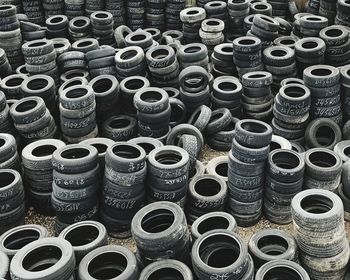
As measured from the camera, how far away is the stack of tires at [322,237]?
638 centimetres

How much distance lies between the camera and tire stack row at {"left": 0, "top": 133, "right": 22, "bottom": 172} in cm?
771

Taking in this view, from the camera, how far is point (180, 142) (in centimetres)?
843

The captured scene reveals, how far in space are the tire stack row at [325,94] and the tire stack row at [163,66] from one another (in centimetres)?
261

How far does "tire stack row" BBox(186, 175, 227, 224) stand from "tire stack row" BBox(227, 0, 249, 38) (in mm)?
5608

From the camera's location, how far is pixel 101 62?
10227 millimetres

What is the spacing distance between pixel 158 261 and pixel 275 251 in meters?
1.79

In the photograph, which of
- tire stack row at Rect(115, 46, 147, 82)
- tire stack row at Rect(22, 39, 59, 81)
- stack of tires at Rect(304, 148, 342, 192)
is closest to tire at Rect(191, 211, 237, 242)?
stack of tires at Rect(304, 148, 342, 192)

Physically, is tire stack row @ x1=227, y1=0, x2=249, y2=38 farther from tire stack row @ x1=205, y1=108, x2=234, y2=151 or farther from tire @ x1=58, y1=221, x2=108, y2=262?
tire @ x1=58, y1=221, x2=108, y2=262

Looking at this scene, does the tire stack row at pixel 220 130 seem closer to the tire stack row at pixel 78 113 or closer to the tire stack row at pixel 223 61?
the tire stack row at pixel 223 61

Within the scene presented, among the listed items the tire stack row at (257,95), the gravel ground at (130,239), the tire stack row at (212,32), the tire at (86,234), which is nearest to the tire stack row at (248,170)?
the gravel ground at (130,239)

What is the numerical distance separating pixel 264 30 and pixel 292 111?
2.69 meters

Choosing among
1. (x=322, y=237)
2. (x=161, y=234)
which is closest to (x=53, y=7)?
(x=161, y=234)

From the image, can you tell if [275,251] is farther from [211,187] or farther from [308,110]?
[308,110]

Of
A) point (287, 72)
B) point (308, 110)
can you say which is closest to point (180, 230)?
point (308, 110)
